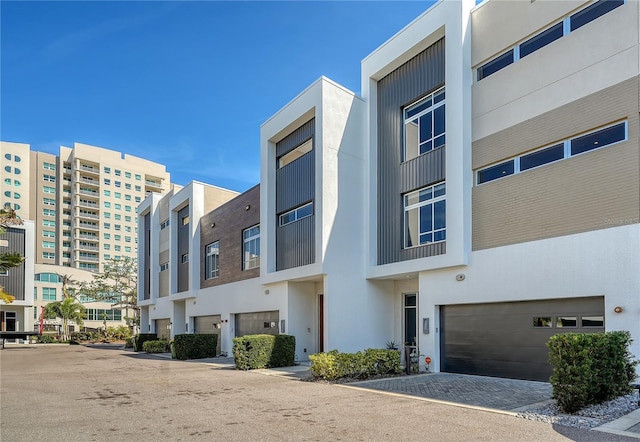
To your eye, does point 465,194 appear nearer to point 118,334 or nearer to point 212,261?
point 212,261

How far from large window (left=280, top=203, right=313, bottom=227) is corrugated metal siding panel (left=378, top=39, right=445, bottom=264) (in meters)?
2.77

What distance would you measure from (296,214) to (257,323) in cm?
583

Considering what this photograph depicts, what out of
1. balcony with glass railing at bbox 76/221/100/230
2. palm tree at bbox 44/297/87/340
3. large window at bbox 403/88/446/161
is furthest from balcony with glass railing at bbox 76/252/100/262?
large window at bbox 403/88/446/161

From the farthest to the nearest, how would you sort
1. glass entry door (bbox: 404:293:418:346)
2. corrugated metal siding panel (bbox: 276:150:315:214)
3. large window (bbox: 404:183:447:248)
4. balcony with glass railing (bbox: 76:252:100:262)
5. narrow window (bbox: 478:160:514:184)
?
balcony with glass railing (bbox: 76:252:100:262)
corrugated metal siding panel (bbox: 276:150:315:214)
glass entry door (bbox: 404:293:418:346)
large window (bbox: 404:183:447:248)
narrow window (bbox: 478:160:514:184)

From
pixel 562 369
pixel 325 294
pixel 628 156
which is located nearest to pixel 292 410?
pixel 562 369

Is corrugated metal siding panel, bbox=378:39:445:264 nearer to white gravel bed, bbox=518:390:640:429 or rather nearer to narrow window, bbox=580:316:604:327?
narrow window, bbox=580:316:604:327

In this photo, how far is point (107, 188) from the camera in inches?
3580

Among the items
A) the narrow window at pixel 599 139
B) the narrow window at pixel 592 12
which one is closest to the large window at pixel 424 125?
the narrow window at pixel 599 139

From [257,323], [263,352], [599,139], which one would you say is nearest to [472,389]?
[599,139]

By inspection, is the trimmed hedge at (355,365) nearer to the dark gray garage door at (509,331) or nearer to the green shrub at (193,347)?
the dark gray garage door at (509,331)

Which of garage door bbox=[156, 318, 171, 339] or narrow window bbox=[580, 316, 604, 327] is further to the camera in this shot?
garage door bbox=[156, 318, 171, 339]

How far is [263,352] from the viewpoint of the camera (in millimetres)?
17438

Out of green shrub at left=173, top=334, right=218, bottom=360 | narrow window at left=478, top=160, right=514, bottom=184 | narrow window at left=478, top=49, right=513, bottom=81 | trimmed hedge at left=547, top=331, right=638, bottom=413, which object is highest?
narrow window at left=478, top=49, right=513, bottom=81

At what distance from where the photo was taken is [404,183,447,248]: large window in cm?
1578
